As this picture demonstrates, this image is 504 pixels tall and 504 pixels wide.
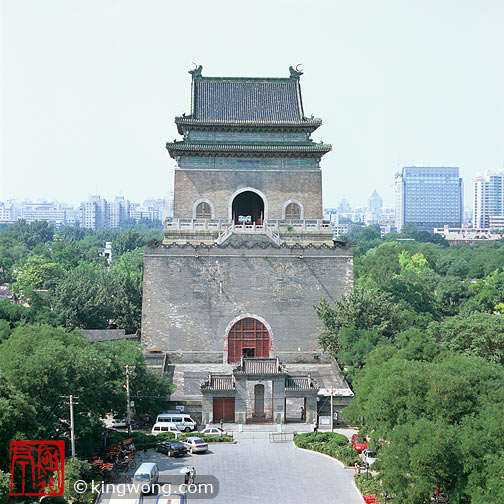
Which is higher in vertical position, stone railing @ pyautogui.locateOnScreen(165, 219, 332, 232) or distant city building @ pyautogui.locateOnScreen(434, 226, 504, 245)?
distant city building @ pyautogui.locateOnScreen(434, 226, 504, 245)

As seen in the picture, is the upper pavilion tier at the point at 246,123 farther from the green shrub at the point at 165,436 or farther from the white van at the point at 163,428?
the green shrub at the point at 165,436

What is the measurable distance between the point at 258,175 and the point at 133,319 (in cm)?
1185

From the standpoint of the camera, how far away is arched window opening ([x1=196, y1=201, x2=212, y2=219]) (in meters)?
37.5

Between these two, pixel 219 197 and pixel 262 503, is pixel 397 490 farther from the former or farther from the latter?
pixel 219 197

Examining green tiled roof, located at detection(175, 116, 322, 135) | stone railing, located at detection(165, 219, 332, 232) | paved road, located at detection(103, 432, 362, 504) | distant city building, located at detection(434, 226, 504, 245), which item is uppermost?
distant city building, located at detection(434, 226, 504, 245)

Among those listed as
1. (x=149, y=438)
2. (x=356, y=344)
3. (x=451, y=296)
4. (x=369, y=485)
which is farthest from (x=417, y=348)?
(x=451, y=296)

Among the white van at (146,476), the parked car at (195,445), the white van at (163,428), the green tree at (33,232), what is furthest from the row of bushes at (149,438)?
the green tree at (33,232)

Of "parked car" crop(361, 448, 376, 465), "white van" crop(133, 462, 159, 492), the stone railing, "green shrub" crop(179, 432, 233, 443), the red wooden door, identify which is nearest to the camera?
"white van" crop(133, 462, 159, 492)

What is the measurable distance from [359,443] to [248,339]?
9927mm

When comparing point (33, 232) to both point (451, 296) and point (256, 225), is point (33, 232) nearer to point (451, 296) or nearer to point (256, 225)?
point (451, 296)

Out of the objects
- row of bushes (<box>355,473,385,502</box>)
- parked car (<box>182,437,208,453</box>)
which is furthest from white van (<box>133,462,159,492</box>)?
row of bushes (<box>355,473,385,502</box>)

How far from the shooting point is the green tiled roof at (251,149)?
121 feet

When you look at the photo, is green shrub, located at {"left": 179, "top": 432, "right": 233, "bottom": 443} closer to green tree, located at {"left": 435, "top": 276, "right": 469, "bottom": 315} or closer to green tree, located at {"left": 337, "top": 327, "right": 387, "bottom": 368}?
green tree, located at {"left": 337, "top": 327, "right": 387, "bottom": 368}

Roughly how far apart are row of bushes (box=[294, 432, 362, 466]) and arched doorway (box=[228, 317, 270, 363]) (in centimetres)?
799
